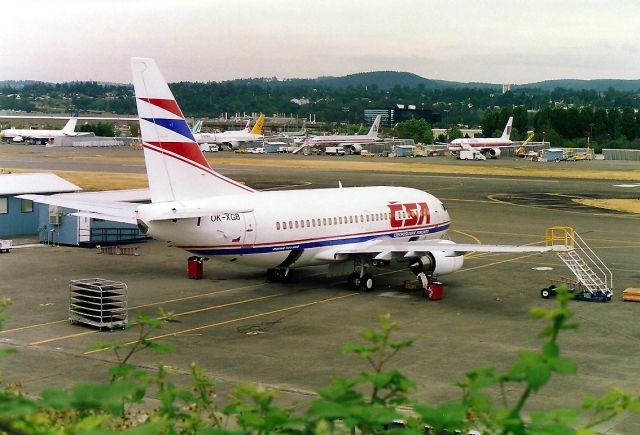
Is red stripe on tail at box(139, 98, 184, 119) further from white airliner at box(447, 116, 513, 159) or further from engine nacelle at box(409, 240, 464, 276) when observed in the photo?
white airliner at box(447, 116, 513, 159)

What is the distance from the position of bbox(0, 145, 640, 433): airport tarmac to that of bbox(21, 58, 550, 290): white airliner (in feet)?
5.75

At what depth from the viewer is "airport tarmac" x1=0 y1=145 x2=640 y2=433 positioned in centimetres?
2939

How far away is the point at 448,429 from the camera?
7645mm

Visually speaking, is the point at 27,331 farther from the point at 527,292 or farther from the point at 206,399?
A: the point at 206,399

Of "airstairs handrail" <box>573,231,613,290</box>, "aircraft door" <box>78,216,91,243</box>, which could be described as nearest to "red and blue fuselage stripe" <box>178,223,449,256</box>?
"airstairs handrail" <box>573,231,613,290</box>

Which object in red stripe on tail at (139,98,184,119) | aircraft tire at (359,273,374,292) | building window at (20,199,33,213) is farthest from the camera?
building window at (20,199,33,213)

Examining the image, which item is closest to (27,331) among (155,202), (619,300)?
(155,202)

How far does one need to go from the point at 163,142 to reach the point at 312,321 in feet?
33.2

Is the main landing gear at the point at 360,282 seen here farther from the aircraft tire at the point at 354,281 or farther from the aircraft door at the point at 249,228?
the aircraft door at the point at 249,228

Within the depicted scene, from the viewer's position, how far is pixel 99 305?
36.2 meters

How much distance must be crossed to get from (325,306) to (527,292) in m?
10.8

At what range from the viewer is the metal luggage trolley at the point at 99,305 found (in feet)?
119

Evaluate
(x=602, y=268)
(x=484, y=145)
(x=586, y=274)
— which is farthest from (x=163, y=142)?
(x=484, y=145)

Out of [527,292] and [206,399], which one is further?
[527,292]
